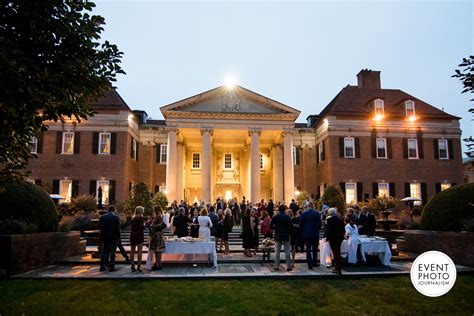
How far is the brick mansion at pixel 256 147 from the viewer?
2992 centimetres

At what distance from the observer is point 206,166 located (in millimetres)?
29125

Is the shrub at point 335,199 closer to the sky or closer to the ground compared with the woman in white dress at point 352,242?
closer to the sky

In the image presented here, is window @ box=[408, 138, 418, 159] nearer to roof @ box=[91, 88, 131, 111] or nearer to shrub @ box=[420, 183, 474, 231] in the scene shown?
shrub @ box=[420, 183, 474, 231]

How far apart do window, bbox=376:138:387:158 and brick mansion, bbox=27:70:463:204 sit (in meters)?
0.09

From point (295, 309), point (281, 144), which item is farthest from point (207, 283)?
point (281, 144)

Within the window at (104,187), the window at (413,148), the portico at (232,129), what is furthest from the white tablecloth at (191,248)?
the window at (413,148)

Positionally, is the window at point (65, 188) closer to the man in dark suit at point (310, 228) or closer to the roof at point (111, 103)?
the roof at point (111, 103)

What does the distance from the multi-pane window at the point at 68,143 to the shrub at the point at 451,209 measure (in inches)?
1104

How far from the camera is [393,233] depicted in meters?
14.0

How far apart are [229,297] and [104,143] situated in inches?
1046

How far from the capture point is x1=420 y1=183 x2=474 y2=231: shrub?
39.3ft

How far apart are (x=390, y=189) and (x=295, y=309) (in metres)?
28.5

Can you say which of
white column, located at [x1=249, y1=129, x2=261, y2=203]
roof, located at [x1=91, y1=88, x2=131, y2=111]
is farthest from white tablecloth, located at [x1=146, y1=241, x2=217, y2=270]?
roof, located at [x1=91, y1=88, x2=131, y2=111]
